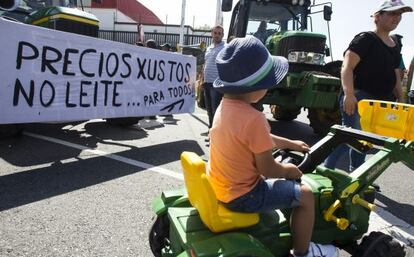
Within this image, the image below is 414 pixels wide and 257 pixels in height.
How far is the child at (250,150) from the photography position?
2.05m

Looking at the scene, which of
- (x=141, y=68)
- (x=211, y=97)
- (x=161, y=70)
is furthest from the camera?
(x=161, y=70)

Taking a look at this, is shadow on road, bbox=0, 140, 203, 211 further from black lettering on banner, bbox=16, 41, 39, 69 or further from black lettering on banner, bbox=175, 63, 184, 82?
black lettering on banner, bbox=175, 63, 184, 82

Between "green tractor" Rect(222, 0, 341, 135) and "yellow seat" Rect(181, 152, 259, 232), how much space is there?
4.05 meters

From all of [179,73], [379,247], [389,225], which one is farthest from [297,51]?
[379,247]

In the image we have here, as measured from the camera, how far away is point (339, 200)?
7.86 feet

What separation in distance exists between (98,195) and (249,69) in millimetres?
2426

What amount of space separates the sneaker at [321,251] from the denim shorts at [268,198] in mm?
310

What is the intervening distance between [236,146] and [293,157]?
0.80m

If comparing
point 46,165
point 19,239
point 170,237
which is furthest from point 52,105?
point 170,237

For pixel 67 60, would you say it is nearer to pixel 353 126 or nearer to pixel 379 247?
pixel 353 126

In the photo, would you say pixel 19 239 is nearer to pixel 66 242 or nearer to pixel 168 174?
pixel 66 242

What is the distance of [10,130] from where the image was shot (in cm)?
540

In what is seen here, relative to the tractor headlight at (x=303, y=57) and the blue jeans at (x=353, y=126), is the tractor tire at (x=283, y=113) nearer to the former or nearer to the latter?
the tractor headlight at (x=303, y=57)

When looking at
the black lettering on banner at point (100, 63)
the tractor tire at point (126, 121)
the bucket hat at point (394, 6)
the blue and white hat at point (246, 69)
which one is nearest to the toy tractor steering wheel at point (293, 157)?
the blue and white hat at point (246, 69)
